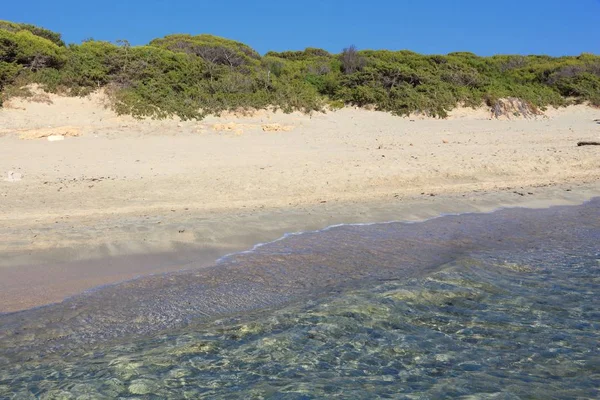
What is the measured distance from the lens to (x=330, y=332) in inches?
170

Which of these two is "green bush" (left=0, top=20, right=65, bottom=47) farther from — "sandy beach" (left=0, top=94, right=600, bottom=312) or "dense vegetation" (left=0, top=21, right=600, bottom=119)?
"sandy beach" (left=0, top=94, right=600, bottom=312)

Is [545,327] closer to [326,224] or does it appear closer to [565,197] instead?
[326,224]

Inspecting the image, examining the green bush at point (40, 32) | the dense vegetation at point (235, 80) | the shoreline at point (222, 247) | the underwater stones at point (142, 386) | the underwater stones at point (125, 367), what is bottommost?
the underwater stones at point (142, 386)

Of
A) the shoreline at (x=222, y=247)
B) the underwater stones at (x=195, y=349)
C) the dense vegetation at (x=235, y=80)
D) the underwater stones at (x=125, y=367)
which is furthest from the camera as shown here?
the dense vegetation at (x=235, y=80)

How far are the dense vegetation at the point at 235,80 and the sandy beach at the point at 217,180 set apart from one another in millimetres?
773

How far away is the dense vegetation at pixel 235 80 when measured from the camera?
15984 mm

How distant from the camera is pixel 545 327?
442 centimetres

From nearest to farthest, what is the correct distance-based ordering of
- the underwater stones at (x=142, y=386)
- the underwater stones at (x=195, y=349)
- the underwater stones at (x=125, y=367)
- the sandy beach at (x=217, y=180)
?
1. the underwater stones at (x=142, y=386)
2. the underwater stones at (x=125, y=367)
3. the underwater stones at (x=195, y=349)
4. the sandy beach at (x=217, y=180)

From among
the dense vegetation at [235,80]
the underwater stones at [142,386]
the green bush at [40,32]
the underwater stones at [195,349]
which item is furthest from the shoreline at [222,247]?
the green bush at [40,32]

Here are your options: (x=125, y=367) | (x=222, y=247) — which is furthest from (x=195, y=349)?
(x=222, y=247)

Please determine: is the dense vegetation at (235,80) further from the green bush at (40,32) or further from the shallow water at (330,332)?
the shallow water at (330,332)

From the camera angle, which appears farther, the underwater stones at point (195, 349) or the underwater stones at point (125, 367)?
the underwater stones at point (195, 349)

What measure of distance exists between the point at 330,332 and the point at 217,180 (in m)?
6.41

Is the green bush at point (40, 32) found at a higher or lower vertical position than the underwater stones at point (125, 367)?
higher
